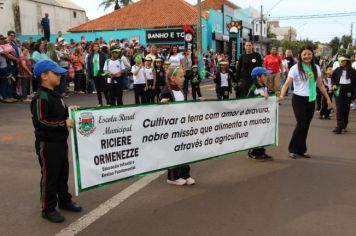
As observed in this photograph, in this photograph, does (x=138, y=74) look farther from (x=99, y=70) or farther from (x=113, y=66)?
(x=99, y=70)

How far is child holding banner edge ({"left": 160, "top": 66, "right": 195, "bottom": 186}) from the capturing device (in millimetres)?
5402

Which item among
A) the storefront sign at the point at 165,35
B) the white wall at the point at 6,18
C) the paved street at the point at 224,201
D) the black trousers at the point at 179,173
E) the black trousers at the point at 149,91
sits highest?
the white wall at the point at 6,18

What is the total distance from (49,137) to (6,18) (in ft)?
149

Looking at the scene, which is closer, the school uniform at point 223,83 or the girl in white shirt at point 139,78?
the girl in white shirt at point 139,78

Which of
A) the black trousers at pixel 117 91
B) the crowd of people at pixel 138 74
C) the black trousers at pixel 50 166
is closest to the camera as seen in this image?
the black trousers at pixel 50 166

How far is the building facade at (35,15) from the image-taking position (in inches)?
1794

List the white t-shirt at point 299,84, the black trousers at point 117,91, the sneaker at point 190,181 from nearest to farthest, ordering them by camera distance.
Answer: the sneaker at point 190,181
the white t-shirt at point 299,84
the black trousers at point 117,91

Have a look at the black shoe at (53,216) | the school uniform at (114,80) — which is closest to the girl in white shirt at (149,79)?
the school uniform at (114,80)

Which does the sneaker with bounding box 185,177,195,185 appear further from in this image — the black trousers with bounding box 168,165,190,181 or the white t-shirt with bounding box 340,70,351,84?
the white t-shirt with bounding box 340,70,351,84

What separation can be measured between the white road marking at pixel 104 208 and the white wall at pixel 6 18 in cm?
4306

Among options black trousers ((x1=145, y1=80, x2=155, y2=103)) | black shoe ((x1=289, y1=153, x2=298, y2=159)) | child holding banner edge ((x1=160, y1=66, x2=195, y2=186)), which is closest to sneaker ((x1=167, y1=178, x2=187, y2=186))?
child holding banner edge ((x1=160, y1=66, x2=195, y2=186))

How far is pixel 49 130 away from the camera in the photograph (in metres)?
4.17

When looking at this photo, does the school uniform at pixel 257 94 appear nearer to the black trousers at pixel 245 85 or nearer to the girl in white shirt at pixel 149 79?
the black trousers at pixel 245 85

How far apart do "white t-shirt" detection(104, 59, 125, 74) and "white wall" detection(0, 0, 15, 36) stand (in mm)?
36731
